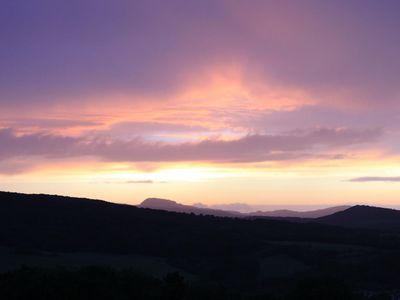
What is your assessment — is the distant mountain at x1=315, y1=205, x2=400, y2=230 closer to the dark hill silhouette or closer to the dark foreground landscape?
→ the dark foreground landscape

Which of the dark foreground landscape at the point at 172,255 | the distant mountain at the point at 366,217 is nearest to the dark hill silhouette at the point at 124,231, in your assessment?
the dark foreground landscape at the point at 172,255

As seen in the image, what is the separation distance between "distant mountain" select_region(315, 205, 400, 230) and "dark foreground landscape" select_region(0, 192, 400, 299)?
1359cm

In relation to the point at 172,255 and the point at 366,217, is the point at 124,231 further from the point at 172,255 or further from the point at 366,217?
the point at 366,217

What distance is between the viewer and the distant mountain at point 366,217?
380ft

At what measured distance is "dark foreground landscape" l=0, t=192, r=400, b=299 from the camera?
36500 millimetres

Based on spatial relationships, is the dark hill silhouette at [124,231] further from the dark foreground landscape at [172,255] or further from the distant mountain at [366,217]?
the distant mountain at [366,217]

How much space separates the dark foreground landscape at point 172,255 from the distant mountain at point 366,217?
44.6 feet

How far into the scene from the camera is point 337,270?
5978cm

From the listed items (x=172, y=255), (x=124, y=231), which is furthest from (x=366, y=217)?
(x=172, y=255)

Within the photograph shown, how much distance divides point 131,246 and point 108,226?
5.58 metres

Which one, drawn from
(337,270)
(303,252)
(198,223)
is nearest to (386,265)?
(337,270)

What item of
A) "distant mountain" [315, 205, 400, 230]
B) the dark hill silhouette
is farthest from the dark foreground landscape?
Answer: "distant mountain" [315, 205, 400, 230]

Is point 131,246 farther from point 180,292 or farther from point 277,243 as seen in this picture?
point 180,292

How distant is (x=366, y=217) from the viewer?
414 feet
